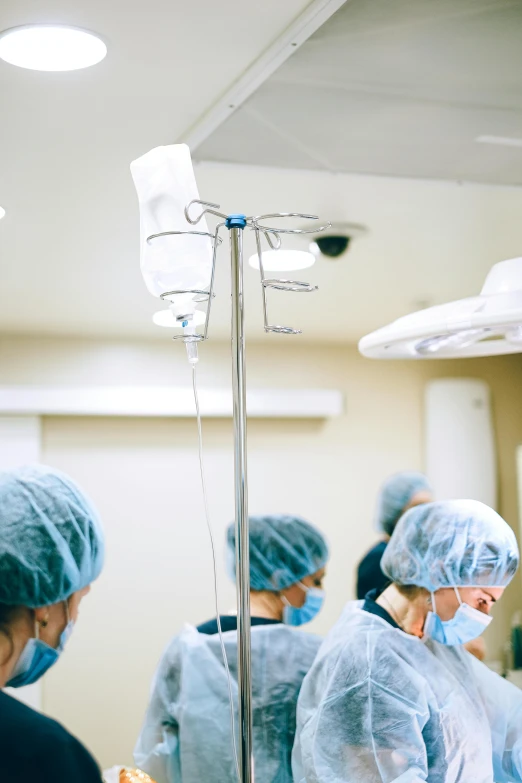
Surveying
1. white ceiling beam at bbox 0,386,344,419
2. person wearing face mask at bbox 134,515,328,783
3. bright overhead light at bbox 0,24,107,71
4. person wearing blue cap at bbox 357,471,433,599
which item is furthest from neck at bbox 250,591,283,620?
bright overhead light at bbox 0,24,107,71

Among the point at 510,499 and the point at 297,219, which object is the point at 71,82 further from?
the point at 510,499

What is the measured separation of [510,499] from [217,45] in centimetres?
113

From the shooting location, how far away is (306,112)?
4.66 ft

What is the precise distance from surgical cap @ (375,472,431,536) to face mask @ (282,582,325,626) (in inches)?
9.7

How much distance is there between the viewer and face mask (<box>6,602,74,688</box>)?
1.67 meters

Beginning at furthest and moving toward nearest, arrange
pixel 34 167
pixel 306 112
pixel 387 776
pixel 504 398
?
pixel 504 398 < pixel 387 776 < pixel 34 167 < pixel 306 112

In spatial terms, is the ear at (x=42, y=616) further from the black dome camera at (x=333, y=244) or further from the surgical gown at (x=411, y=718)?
the black dome camera at (x=333, y=244)

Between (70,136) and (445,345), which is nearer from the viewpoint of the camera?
(70,136)

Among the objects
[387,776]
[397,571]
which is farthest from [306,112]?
[387,776]

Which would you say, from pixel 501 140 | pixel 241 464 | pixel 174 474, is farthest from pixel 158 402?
pixel 501 140

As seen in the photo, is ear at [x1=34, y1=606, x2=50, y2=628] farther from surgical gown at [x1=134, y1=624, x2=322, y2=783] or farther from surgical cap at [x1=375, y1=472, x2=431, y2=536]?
surgical cap at [x1=375, y1=472, x2=431, y2=536]

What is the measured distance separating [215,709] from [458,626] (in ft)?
2.19

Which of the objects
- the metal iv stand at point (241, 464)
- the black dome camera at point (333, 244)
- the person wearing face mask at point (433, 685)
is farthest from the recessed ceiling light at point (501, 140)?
the person wearing face mask at point (433, 685)

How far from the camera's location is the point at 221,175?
167cm
